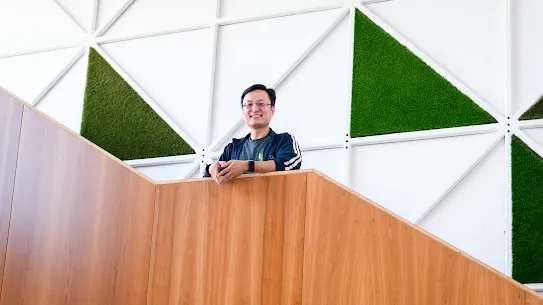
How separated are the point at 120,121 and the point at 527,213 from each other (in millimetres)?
2966

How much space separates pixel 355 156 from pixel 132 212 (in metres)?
1.62

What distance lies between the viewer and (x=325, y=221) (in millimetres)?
3566

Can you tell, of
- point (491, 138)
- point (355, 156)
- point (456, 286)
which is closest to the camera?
point (456, 286)

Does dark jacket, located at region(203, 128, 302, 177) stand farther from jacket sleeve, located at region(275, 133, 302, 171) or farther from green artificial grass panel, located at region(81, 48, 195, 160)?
green artificial grass panel, located at region(81, 48, 195, 160)

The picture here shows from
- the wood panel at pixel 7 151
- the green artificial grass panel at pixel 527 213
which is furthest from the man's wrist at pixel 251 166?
the green artificial grass panel at pixel 527 213

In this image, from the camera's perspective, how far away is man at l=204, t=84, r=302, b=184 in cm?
378

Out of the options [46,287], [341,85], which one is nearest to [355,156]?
[341,85]

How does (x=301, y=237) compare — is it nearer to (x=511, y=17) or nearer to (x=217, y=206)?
(x=217, y=206)

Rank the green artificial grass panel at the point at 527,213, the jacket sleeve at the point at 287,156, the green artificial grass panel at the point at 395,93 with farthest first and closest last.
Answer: the green artificial grass panel at the point at 395,93, the green artificial grass panel at the point at 527,213, the jacket sleeve at the point at 287,156

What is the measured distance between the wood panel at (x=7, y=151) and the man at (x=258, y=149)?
2.99 ft

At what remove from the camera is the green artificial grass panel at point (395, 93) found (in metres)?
4.93

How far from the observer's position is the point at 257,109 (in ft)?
13.9

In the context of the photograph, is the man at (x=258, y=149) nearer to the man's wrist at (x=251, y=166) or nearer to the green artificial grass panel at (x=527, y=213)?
the man's wrist at (x=251, y=166)

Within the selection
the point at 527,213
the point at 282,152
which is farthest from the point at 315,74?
the point at 527,213
